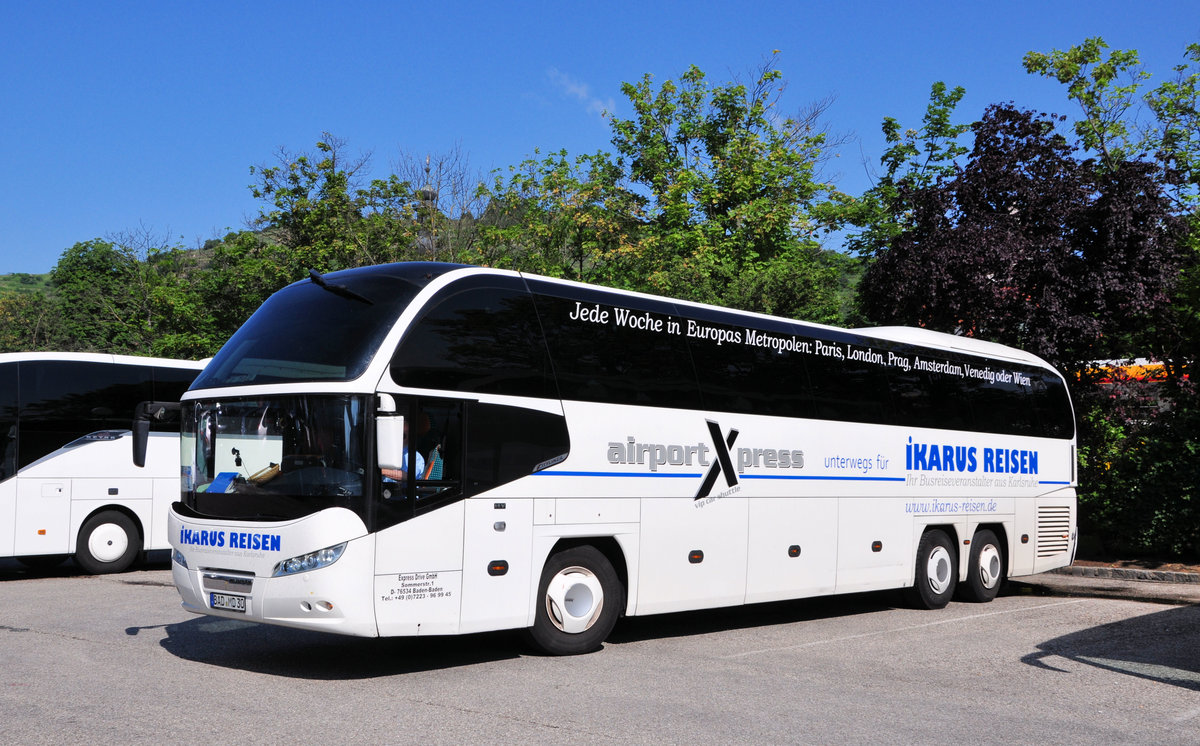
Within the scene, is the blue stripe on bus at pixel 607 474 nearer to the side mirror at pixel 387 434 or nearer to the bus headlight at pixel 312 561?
the side mirror at pixel 387 434

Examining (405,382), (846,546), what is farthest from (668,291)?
(405,382)

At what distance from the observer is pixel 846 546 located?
12.1 meters

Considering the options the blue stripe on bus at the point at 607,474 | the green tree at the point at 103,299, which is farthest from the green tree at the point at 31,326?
the blue stripe on bus at the point at 607,474

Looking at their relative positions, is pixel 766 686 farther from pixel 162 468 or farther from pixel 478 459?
pixel 162 468

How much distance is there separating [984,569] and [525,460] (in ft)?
26.6

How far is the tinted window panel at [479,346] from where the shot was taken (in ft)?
27.2

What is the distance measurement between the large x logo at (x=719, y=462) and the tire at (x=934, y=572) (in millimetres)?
3768

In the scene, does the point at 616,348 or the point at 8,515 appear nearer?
the point at 616,348

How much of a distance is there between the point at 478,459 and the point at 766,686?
279cm

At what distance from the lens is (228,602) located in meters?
8.23

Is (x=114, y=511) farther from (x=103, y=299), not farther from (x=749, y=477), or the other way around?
(x=103, y=299)

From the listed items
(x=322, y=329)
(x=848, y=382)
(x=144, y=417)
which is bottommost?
(x=144, y=417)

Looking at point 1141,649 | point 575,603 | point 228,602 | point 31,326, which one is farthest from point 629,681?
point 31,326

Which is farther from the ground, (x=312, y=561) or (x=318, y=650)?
(x=312, y=561)
